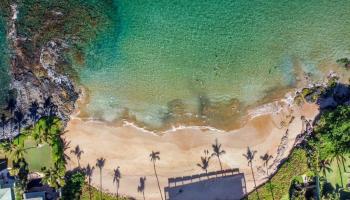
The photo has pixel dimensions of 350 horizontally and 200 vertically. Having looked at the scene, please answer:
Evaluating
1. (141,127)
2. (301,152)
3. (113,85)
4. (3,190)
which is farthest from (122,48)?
(301,152)

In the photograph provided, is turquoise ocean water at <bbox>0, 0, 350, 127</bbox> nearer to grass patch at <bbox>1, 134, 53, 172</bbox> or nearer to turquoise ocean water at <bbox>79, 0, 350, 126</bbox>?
turquoise ocean water at <bbox>79, 0, 350, 126</bbox>

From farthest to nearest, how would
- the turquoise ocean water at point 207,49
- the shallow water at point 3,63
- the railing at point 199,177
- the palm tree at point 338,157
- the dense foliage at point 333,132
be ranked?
the turquoise ocean water at point 207,49 → the shallow water at point 3,63 → the railing at point 199,177 → the palm tree at point 338,157 → the dense foliage at point 333,132

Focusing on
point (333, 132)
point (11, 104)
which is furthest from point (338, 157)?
point (11, 104)

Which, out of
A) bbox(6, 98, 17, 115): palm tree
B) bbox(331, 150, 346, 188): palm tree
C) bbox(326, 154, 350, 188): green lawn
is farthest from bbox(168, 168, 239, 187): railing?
bbox(6, 98, 17, 115): palm tree

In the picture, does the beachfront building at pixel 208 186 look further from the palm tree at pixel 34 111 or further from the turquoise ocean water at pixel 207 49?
the palm tree at pixel 34 111

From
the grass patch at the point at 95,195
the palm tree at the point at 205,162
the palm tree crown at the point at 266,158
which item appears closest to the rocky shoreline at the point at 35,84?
the grass patch at the point at 95,195

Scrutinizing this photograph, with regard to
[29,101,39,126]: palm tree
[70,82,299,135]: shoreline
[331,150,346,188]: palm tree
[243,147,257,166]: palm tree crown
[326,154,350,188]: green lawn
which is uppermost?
[29,101,39,126]: palm tree
